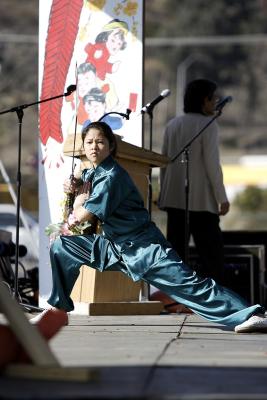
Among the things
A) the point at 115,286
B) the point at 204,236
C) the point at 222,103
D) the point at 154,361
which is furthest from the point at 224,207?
the point at 154,361

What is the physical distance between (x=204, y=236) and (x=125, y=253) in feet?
6.56

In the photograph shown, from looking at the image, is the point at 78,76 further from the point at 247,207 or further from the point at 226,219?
the point at 247,207

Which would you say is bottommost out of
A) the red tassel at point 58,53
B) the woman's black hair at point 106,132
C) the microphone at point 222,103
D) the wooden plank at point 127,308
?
the wooden plank at point 127,308

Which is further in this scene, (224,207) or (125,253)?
(224,207)

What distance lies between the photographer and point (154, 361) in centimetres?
589

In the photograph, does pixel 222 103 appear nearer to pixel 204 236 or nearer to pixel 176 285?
pixel 204 236

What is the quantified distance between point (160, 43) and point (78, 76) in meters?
62.5

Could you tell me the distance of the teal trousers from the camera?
7.90m

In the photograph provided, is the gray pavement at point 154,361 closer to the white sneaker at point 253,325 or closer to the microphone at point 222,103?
the white sneaker at point 253,325

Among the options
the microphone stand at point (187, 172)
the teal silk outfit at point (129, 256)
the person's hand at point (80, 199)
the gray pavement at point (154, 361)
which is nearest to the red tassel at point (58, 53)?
the microphone stand at point (187, 172)

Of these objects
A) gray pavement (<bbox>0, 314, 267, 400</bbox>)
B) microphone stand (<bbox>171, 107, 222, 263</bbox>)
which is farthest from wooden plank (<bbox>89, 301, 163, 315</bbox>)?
microphone stand (<bbox>171, 107, 222, 263</bbox>)

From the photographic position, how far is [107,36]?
31.2 ft

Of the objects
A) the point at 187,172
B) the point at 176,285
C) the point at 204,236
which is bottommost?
the point at 176,285

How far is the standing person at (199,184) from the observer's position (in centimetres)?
984
